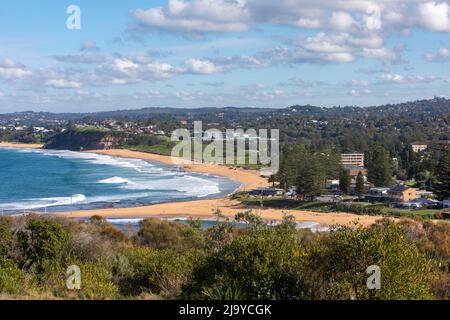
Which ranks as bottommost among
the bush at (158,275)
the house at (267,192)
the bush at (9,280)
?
the house at (267,192)

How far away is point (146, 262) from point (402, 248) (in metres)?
7.68

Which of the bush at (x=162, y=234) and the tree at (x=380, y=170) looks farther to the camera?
the tree at (x=380, y=170)

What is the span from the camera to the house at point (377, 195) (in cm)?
5686

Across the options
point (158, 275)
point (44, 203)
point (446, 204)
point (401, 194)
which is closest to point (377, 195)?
point (401, 194)

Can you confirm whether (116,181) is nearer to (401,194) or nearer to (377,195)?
(377,195)

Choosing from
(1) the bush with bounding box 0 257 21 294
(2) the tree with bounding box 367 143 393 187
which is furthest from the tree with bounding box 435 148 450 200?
(1) the bush with bounding box 0 257 21 294

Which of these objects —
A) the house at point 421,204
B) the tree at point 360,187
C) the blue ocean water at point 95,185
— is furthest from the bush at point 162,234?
the tree at point 360,187

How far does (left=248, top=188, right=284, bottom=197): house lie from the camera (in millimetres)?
61625

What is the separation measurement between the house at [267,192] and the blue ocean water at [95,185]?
10.1ft

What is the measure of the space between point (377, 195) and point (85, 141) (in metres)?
93.7

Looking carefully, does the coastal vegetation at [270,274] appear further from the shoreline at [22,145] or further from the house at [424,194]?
the shoreline at [22,145]

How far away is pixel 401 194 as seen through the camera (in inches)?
2181

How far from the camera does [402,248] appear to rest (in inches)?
445

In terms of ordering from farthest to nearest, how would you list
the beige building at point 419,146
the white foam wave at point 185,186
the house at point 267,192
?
the beige building at point 419,146 < the white foam wave at point 185,186 < the house at point 267,192
